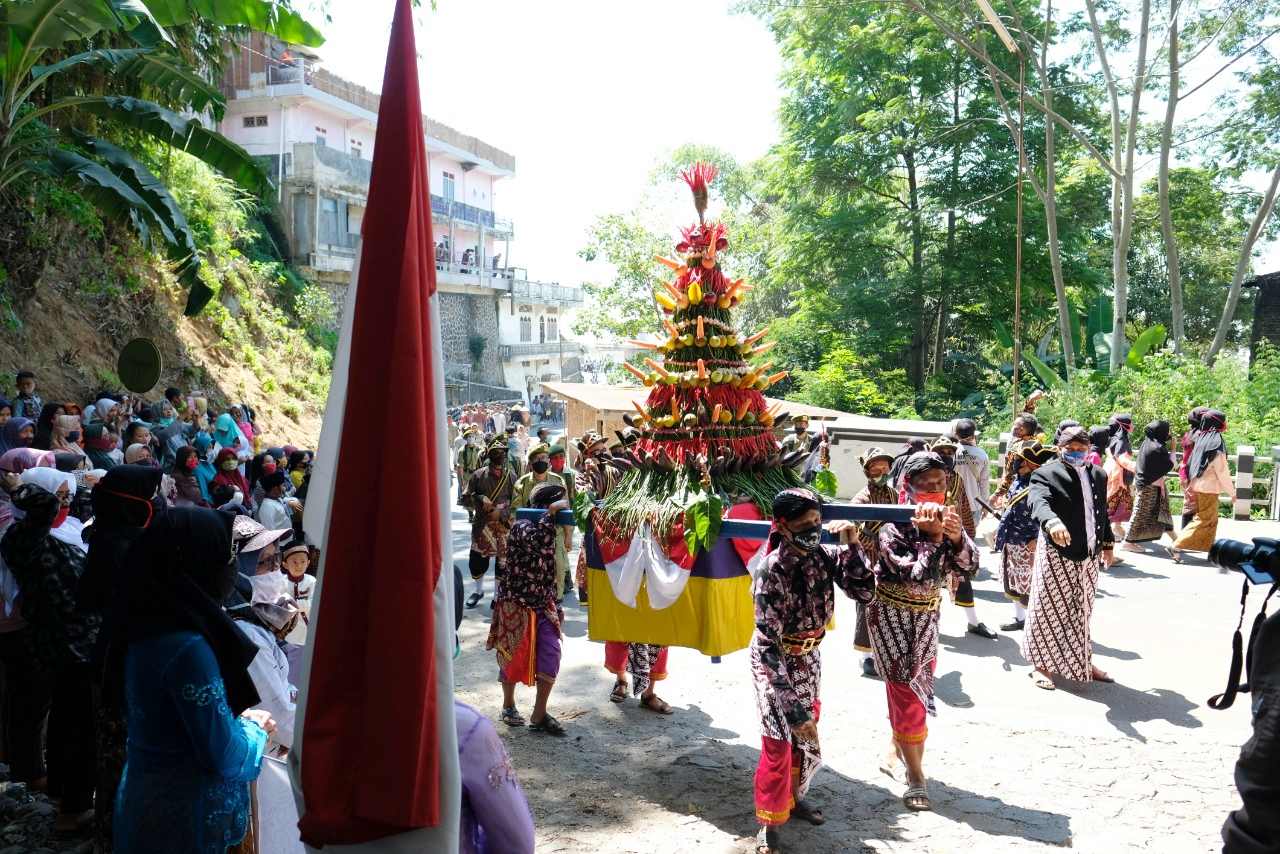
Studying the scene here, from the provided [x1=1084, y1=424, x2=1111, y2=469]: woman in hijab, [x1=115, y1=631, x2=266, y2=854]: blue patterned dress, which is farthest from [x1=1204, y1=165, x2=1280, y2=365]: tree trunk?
[x1=115, y1=631, x2=266, y2=854]: blue patterned dress

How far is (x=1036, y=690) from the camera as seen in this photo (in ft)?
22.0

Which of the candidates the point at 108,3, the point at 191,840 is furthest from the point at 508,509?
the point at 191,840

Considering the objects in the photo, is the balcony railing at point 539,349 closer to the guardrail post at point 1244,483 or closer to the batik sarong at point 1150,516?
the guardrail post at point 1244,483

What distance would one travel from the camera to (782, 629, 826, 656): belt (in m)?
4.55

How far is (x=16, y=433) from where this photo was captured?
7.32 m

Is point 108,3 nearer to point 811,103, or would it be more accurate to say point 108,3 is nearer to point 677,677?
point 677,677

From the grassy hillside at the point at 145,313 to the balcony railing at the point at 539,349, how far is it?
21042mm

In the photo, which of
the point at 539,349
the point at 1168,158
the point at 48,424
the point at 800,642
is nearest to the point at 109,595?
the point at 800,642

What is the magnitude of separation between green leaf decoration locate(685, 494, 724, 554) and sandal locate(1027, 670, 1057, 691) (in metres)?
3.32

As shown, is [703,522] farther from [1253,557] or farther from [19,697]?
[19,697]

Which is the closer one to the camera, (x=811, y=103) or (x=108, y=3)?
(x=108, y=3)

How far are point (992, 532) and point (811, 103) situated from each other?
1904 centimetres

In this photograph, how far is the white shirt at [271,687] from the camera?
11.2 ft

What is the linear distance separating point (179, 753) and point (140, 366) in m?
8.54
